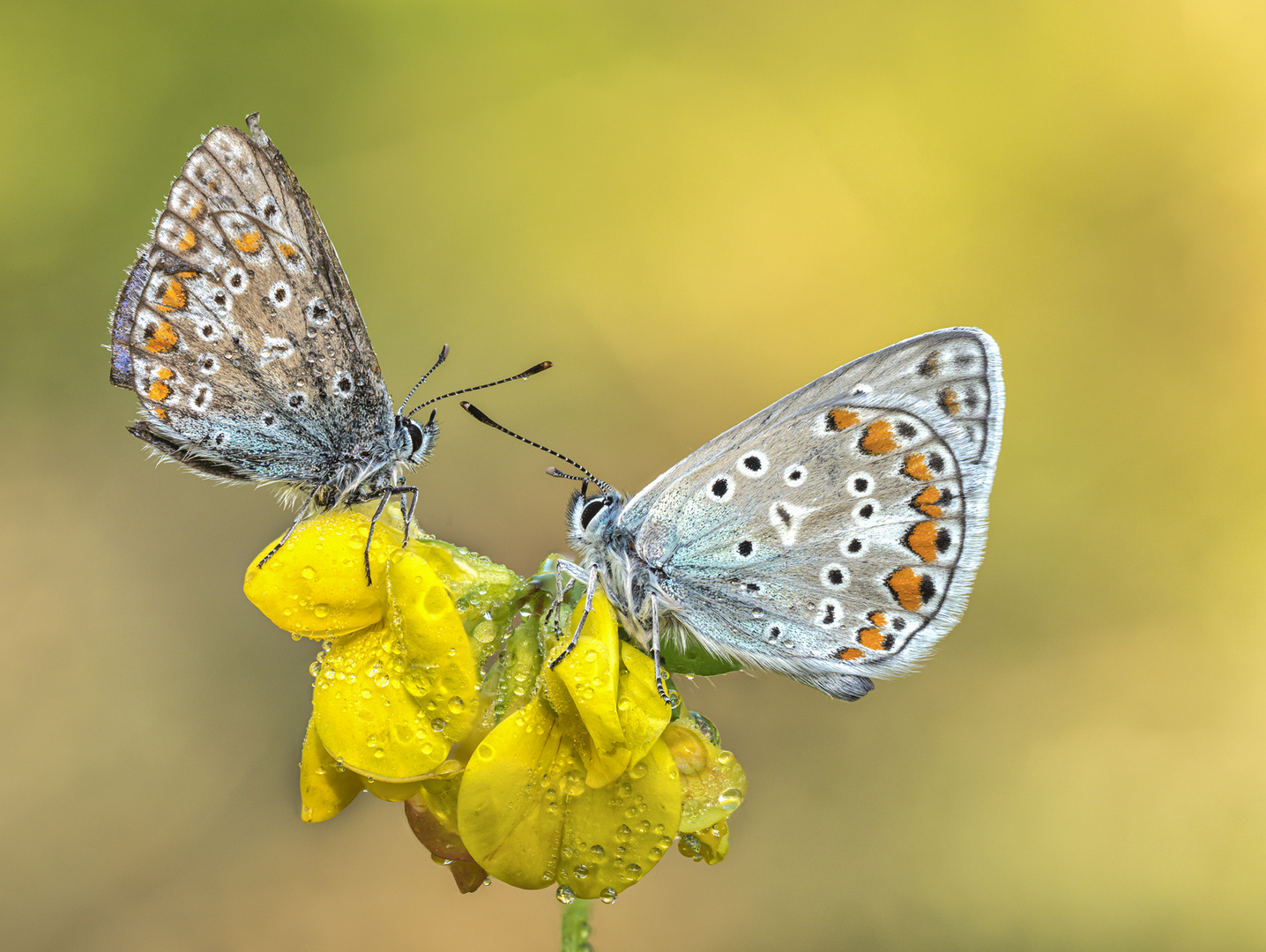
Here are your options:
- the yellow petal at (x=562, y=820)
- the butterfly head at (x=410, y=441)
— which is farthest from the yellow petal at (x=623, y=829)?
the butterfly head at (x=410, y=441)

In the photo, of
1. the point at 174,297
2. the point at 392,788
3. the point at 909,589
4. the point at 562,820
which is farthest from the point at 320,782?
the point at 909,589

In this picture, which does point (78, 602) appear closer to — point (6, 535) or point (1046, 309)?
point (6, 535)

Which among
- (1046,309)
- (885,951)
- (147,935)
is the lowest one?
(885,951)

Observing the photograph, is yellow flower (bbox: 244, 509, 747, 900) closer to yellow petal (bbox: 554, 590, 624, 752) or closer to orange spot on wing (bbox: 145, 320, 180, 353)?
yellow petal (bbox: 554, 590, 624, 752)


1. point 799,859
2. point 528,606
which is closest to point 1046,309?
point 799,859

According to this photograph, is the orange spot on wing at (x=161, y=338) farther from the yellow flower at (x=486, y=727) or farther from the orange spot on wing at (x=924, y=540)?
the orange spot on wing at (x=924, y=540)

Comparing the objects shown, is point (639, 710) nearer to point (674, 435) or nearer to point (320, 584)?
point (320, 584)

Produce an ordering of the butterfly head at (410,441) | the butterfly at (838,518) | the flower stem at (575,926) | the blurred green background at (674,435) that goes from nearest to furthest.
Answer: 1. the butterfly at (838,518)
2. the flower stem at (575,926)
3. the butterfly head at (410,441)
4. the blurred green background at (674,435)
